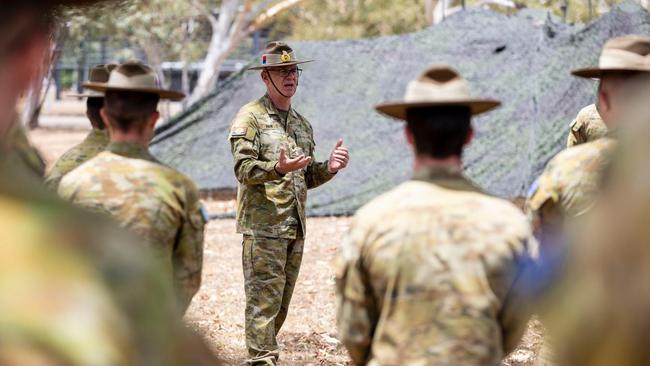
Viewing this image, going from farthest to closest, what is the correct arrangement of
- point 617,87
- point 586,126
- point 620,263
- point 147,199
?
point 586,126, point 617,87, point 147,199, point 620,263

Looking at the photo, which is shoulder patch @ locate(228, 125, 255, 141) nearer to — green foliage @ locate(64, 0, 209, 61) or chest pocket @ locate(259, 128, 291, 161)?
chest pocket @ locate(259, 128, 291, 161)

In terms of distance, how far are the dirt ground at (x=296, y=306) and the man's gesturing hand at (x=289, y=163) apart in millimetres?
1107

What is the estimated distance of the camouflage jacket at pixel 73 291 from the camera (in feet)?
3.43

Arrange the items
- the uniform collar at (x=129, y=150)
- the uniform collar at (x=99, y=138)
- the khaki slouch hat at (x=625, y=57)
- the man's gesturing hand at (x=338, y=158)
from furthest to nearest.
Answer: the man's gesturing hand at (x=338, y=158) < the uniform collar at (x=99, y=138) < the khaki slouch hat at (x=625, y=57) < the uniform collar at (x=129, y=150)

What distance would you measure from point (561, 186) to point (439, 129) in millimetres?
1085

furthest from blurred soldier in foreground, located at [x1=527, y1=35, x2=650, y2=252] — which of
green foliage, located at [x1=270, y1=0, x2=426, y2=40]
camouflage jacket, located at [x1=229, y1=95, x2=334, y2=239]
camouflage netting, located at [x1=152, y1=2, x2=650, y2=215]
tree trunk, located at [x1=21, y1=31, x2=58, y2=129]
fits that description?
green foliage, located at [x1=270, y1=0, x2=426, y2=40]

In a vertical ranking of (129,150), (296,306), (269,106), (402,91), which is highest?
(129,150)

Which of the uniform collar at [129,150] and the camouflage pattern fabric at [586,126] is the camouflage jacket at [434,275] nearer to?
the uniform collar at [129,150]

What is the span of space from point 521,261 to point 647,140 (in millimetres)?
1969

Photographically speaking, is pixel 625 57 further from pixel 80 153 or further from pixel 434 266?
pixel 80 153

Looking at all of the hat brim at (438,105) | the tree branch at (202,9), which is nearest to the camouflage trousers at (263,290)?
the hat brim at (438,105)

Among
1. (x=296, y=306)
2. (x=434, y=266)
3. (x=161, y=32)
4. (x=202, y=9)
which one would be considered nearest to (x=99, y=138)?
(x=434, y=266)

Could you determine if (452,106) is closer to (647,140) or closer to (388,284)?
(388,284)

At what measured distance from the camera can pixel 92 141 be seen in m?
5.96
